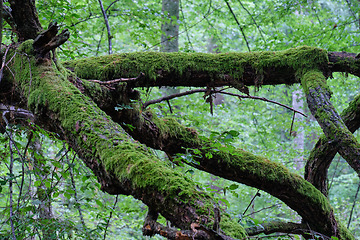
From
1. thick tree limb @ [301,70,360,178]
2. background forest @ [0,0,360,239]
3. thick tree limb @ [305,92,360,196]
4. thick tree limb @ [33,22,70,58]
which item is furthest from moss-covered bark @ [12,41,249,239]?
thick tree limb @ [305,92,360,196]

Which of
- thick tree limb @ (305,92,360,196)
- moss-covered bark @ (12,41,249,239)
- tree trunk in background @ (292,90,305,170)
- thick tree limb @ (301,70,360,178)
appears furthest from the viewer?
tree trunk in background @ (292,90,305,170)

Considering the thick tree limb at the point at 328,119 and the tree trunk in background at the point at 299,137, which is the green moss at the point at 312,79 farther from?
the tree trunk in background at the point at 299,137

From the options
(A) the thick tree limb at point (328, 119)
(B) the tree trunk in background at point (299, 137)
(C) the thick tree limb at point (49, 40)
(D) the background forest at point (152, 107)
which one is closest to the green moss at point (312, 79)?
(A) the thick tree limb at point (328, 119)

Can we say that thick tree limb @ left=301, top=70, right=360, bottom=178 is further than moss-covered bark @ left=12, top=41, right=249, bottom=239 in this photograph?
Yes

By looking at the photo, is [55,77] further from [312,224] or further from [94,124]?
[312,224]

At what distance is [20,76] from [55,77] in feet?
1.36

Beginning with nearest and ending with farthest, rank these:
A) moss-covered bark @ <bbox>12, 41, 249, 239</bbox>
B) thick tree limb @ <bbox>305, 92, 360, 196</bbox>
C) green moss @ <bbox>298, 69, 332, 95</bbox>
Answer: moss-covered bark @ <bbox>12, 41, 249, 239</bbox>, green moss @ <bbox>298, 69, 332, 95</bbox>, thick tree limb @ <bbox>305, 92, 360, 196</bbox>

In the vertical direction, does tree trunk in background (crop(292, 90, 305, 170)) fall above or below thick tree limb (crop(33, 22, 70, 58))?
above

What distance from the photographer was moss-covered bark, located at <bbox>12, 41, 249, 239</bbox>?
1.55 m

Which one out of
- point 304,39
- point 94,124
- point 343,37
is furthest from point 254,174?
point 343,37

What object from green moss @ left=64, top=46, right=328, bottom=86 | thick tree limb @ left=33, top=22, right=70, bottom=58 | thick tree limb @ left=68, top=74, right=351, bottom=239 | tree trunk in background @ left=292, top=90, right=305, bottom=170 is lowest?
thick tree limb @ left=33, top=22, right=70, bottom=58

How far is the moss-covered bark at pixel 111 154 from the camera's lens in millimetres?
1547

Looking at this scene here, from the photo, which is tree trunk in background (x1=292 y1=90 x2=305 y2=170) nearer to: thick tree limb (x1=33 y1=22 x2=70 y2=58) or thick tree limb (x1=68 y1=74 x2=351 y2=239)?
thick tree limb (x1=68 y1=74 x2=351 y2=239)

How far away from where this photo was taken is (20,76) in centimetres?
288
